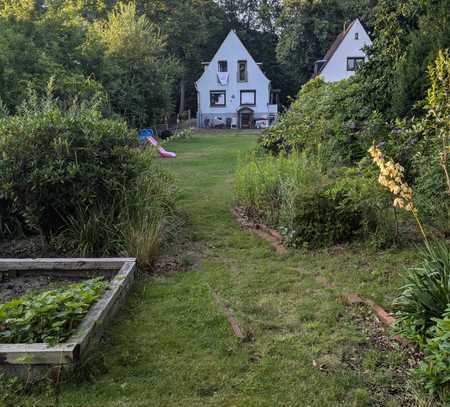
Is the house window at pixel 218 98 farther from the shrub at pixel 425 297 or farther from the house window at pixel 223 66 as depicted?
the shrub at pixel 425 297

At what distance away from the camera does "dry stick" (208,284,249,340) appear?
11.2 feet

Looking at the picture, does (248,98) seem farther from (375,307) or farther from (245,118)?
(375,307)

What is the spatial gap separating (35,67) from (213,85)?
2604 centimetres

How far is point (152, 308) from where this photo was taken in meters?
3.98

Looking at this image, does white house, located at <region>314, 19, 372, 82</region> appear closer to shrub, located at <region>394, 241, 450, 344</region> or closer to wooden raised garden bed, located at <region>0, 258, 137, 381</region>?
wooden raised garden bed, located at <region>0, 258, 137, 381</region>

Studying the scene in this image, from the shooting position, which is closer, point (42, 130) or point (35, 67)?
point (42, 130)

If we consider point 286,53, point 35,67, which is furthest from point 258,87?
point 35,67

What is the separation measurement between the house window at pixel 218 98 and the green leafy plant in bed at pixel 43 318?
119ft

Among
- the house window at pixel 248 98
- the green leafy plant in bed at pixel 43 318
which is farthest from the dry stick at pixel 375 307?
the house window at pixel 248 98

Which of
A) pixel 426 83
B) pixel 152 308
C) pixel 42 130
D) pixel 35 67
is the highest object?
pixel 35 67

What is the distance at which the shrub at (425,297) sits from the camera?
118 inches

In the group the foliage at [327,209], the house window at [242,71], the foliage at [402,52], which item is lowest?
the foliage at [327,209]

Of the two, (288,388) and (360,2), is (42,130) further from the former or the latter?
(360,2)

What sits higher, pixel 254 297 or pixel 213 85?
pixel 213 85
